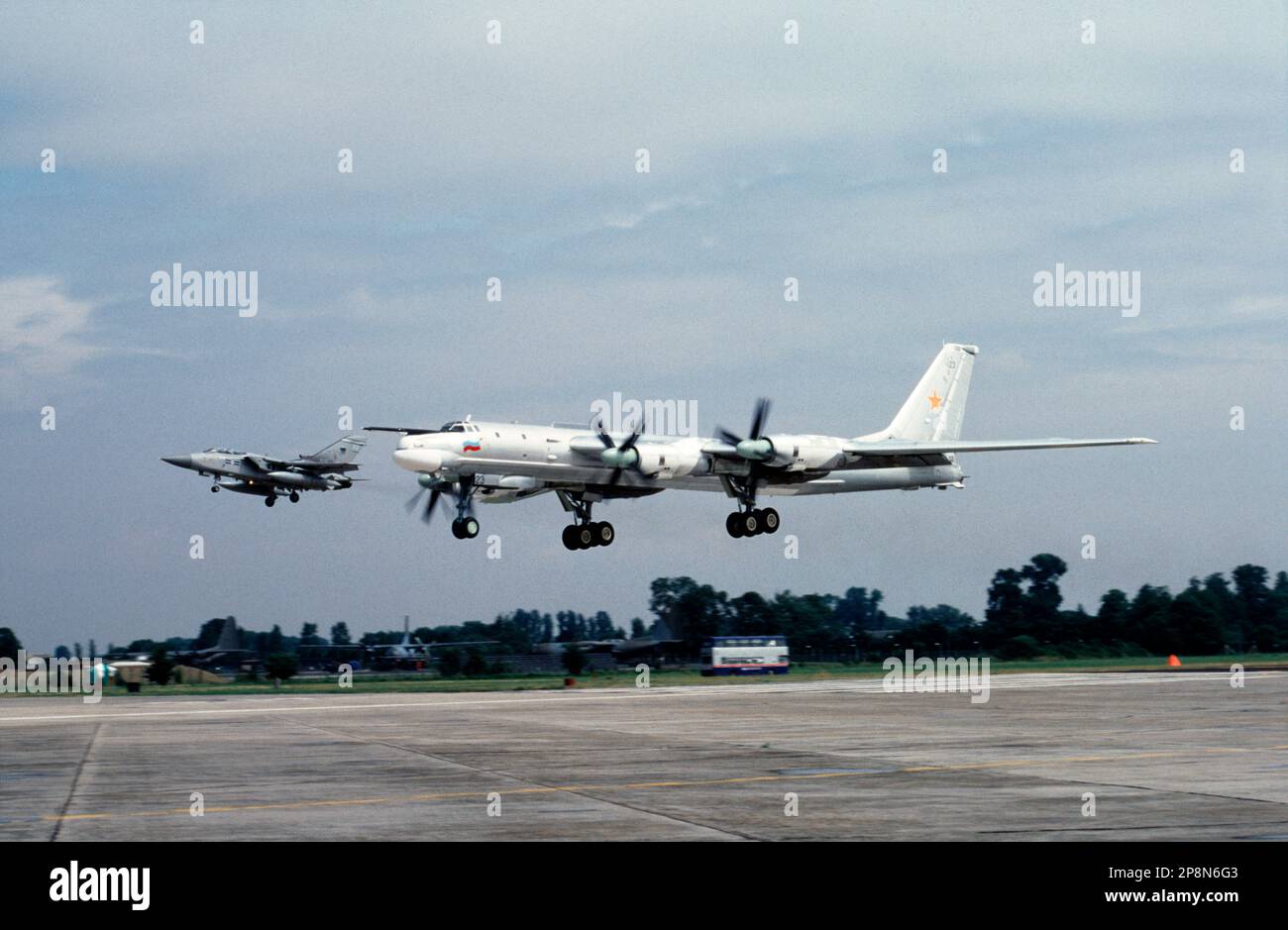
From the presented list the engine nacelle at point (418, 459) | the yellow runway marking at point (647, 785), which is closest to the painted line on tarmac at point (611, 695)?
the engine nacelle at point (418, 459)

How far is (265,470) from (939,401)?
43.6m

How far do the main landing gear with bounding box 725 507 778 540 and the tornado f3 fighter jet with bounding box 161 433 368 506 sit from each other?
37831mm

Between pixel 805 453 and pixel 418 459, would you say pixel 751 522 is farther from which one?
pixel 418 459

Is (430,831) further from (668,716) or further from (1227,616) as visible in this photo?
(1227,616)

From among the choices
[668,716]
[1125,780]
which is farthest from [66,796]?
[668,716]

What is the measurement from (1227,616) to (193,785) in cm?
18325

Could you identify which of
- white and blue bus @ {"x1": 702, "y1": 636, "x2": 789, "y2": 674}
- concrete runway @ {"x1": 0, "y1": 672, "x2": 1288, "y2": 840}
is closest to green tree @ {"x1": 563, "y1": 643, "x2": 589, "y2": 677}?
white and blue bus @ {"x1": 702, "y1": 636, "x2": 789, "y2": 674}

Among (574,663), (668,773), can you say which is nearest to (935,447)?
(668,773)

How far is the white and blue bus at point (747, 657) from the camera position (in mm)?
95250

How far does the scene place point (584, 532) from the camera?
5391 centimetres

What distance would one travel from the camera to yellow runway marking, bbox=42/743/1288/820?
1858 centimetres

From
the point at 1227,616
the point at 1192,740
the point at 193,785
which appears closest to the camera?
the point at 193,785

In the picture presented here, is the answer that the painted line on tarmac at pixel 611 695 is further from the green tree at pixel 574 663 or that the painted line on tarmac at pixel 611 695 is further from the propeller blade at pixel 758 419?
the green tree at pixel 574 663

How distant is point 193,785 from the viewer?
21.8 m
